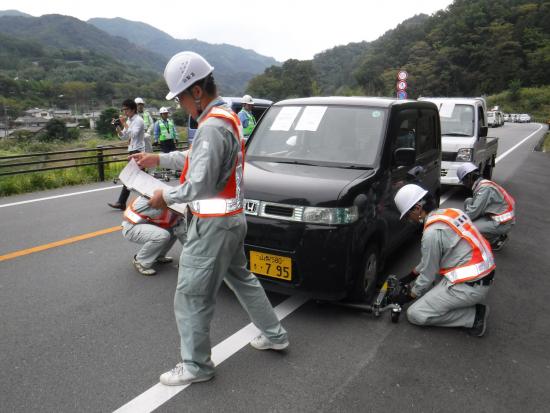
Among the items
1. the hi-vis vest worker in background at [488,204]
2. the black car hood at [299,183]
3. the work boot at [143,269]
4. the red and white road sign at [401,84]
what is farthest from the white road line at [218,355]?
the red and white road sign at [401,84]

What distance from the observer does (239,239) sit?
276 cm

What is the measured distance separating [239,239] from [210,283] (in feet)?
1.08

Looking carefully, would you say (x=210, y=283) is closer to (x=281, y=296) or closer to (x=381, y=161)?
(x=281, y=296)

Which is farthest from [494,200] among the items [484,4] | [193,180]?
[484,4]

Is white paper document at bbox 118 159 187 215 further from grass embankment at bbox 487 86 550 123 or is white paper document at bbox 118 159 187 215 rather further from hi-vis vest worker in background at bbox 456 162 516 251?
grass embankment at bbox 487 86 550 123

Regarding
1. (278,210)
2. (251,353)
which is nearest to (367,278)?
(278,210)

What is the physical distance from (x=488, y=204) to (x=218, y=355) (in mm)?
4028

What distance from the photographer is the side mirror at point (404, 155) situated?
4272 millimetres

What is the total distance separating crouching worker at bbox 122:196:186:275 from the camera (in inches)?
185

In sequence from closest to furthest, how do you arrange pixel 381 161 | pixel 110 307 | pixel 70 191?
pixel 110 307
pixel 381 161
pixel 70 191

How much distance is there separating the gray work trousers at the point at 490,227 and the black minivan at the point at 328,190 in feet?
3.11

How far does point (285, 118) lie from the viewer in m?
4.85

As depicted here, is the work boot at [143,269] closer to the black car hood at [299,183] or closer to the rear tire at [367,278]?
the black car hood at [299,183]

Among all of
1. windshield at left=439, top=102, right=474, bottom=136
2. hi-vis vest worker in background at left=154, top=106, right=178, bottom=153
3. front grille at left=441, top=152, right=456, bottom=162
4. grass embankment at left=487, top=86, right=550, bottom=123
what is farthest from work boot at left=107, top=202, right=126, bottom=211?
grass embankment at left=487, top=86, right=550, bottom=123
